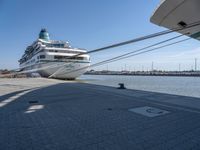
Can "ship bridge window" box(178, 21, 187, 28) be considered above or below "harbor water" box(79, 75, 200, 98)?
above

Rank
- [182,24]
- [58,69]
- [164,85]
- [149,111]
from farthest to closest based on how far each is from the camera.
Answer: [58,69], [164,85], [182,24], [149,111]

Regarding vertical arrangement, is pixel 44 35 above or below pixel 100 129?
above

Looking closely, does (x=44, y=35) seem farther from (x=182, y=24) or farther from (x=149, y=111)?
(x=149, y=111)

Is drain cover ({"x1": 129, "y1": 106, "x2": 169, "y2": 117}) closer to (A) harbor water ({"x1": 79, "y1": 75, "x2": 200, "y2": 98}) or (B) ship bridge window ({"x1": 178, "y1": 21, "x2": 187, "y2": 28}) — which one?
(B) ship bridge window ({"x1": 178, "y1": 21, "x2": 187, "y2": 28})

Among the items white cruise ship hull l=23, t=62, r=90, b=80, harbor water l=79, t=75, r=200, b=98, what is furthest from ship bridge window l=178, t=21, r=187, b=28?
white cruise ship hull l=23, t=62, r=90, b=80

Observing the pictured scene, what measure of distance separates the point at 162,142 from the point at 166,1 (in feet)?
13.5

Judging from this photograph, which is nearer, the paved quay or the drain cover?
the paved quay

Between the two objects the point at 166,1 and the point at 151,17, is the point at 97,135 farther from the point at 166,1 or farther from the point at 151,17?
the point at 151,17

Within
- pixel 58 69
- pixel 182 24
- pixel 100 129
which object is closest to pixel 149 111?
pixel 100 129

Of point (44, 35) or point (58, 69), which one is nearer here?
point (58, 69)

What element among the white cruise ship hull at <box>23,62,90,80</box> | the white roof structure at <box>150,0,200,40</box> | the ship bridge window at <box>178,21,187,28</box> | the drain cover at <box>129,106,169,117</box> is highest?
the white roof structure at <box>150,0,200,40</box>

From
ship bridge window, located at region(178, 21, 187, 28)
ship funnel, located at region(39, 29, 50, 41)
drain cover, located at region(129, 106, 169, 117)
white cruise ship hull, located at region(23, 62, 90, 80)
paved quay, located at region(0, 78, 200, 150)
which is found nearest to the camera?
paved quay, located at region(0, 78, 200, 150)

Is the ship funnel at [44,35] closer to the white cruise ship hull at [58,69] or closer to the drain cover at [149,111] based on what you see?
the white cruise ship hull at [58,69]

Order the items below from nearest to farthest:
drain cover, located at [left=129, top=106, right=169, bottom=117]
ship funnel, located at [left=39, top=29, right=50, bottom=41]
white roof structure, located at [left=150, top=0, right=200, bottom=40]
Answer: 1. drain cover, located at [left=129, top=106, right=169, bottom=117]
2. white roof structure, located at [left=150, top=0, right=200, bottom=40]
3. ship funnel, located at [left=39, top=29, right=50, bottom=41]
